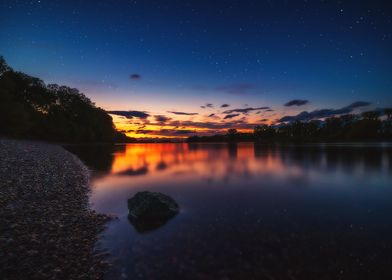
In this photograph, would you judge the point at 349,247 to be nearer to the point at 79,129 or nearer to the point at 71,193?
the point at 71,193

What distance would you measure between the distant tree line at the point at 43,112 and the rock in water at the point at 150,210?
225 feet

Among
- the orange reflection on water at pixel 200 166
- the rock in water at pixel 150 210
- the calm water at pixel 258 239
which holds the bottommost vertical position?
the orange reflection on water at pixel 200 166

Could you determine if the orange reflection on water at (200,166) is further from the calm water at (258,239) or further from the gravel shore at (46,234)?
the gravel shore at (46,234)

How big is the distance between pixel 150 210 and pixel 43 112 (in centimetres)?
11775

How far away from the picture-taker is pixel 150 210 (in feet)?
43.0

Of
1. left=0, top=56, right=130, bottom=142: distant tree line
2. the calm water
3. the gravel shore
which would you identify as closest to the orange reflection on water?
the calm water

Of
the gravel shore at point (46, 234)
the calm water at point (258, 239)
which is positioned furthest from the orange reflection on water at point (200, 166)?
the gravel shore at point (46, 234)

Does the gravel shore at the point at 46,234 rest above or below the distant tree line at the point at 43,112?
below

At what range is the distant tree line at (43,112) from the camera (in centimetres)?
6751

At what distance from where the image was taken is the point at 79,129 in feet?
401

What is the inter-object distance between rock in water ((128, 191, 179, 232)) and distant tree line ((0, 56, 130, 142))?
2703 inches

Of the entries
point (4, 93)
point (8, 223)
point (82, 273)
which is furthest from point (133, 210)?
point (4, 93)

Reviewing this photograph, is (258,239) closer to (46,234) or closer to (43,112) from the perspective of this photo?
(46,234)

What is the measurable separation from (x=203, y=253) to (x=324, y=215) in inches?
343
